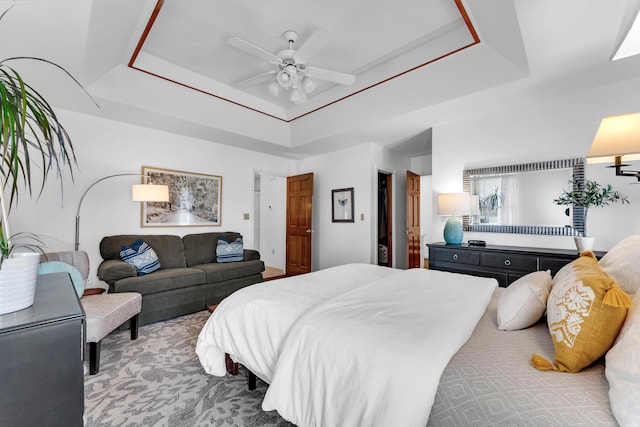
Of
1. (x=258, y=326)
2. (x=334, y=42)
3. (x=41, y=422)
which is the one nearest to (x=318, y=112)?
(x=334, y=42)

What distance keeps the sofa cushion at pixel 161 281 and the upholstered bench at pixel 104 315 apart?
1.23ft

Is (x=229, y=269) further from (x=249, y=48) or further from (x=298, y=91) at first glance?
(x=249, y=48)

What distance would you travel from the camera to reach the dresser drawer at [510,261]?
108 inches

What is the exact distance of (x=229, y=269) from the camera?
3887 mm

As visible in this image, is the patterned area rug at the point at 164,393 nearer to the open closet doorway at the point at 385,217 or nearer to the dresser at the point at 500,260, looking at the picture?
the dresser at the point at 500,260

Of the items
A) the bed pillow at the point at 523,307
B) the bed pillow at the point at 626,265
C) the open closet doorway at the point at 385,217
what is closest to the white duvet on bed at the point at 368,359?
the bed pillow at the point at 523,307

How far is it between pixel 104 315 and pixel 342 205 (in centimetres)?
374

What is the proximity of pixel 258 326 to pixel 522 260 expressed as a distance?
8.57 ft

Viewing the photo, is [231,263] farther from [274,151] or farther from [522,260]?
[522,260]

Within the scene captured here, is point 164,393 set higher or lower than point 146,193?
lower

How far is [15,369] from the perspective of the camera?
0.68m

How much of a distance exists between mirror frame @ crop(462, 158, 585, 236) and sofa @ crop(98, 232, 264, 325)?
3.06 metres

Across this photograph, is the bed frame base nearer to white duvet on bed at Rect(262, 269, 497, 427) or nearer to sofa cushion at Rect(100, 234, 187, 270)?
white duvet on bed at Rect(262, 269, 497, 427)

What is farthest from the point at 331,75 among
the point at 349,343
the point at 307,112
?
the point at 349,343
